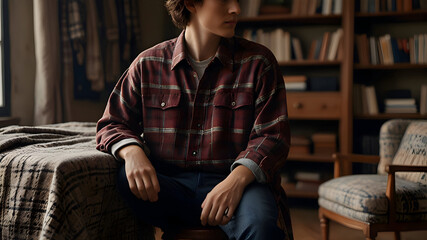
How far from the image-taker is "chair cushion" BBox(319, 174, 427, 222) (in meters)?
2.24

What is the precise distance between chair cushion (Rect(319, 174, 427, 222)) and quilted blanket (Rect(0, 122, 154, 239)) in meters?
1.28

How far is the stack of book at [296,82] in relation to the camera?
3672 millimetres

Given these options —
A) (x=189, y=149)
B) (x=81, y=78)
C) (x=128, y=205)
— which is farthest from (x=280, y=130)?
(x=81, y=78)

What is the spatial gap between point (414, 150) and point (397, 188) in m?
0.32

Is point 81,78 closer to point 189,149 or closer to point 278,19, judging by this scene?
point 278,19

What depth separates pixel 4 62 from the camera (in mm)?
3020

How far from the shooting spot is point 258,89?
4.71 feet

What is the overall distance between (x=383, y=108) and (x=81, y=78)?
7.39 feet

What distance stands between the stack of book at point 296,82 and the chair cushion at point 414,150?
3.62 feet

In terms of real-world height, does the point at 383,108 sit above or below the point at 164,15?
below

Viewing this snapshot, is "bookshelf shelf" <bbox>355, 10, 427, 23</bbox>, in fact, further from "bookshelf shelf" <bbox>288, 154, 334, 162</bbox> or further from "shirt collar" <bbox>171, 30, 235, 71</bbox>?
"shirt collar" <bbox>171, 30, 235, 71</bbox>

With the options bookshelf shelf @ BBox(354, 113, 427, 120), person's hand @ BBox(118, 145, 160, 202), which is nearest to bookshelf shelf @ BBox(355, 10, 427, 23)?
bookshelf shelf @ BBox(354, 113, 427, 120)

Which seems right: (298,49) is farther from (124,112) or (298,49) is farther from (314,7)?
(124,112)

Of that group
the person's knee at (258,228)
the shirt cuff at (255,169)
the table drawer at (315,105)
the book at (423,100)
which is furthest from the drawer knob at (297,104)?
the person's knee at (258,228)
